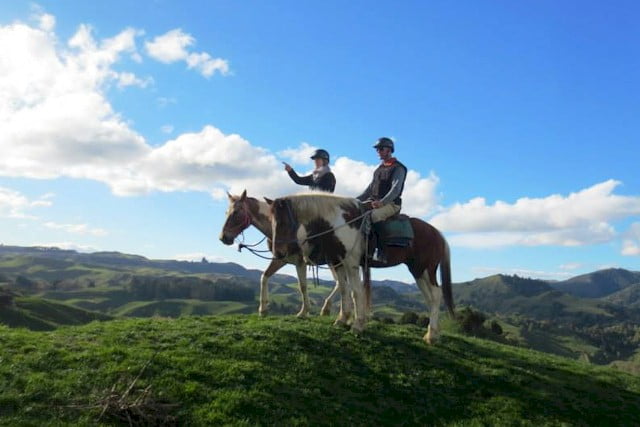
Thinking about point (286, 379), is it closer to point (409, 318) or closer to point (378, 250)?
point (378, 250)

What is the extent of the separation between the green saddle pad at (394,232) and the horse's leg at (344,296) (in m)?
1.52

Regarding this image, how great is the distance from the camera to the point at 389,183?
48.6 feet

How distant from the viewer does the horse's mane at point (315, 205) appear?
1389 cm

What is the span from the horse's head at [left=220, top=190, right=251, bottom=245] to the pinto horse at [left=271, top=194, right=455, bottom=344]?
988mm

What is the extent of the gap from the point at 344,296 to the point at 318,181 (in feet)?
13.2

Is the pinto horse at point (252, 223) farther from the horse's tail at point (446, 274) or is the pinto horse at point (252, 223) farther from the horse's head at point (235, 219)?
the horse's tail at point (446, 274)

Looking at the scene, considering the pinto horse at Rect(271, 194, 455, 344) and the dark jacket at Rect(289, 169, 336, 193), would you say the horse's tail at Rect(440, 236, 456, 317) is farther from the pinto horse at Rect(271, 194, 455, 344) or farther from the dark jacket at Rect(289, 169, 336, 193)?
the dark jacket at Rect(289, 169, 336, 193)

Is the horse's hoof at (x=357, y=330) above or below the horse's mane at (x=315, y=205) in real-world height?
below

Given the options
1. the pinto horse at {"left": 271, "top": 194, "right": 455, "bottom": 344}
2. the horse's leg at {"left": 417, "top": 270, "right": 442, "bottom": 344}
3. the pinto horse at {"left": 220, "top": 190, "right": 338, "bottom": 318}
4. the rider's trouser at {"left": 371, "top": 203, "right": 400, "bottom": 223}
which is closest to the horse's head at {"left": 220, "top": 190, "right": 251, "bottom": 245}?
the pinto horse at {"left": 220, "top": 190, "right": 338, "bottom": 318}

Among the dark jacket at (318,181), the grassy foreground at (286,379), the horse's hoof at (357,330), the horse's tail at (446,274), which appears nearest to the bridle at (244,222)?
the dark jacket at (318,181)

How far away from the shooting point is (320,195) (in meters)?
14.3

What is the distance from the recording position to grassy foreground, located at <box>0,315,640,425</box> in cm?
921

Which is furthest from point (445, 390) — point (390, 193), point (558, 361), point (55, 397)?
point (55, 397)

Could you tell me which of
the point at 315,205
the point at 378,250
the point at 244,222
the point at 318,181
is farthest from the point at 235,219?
the point at 378,250
